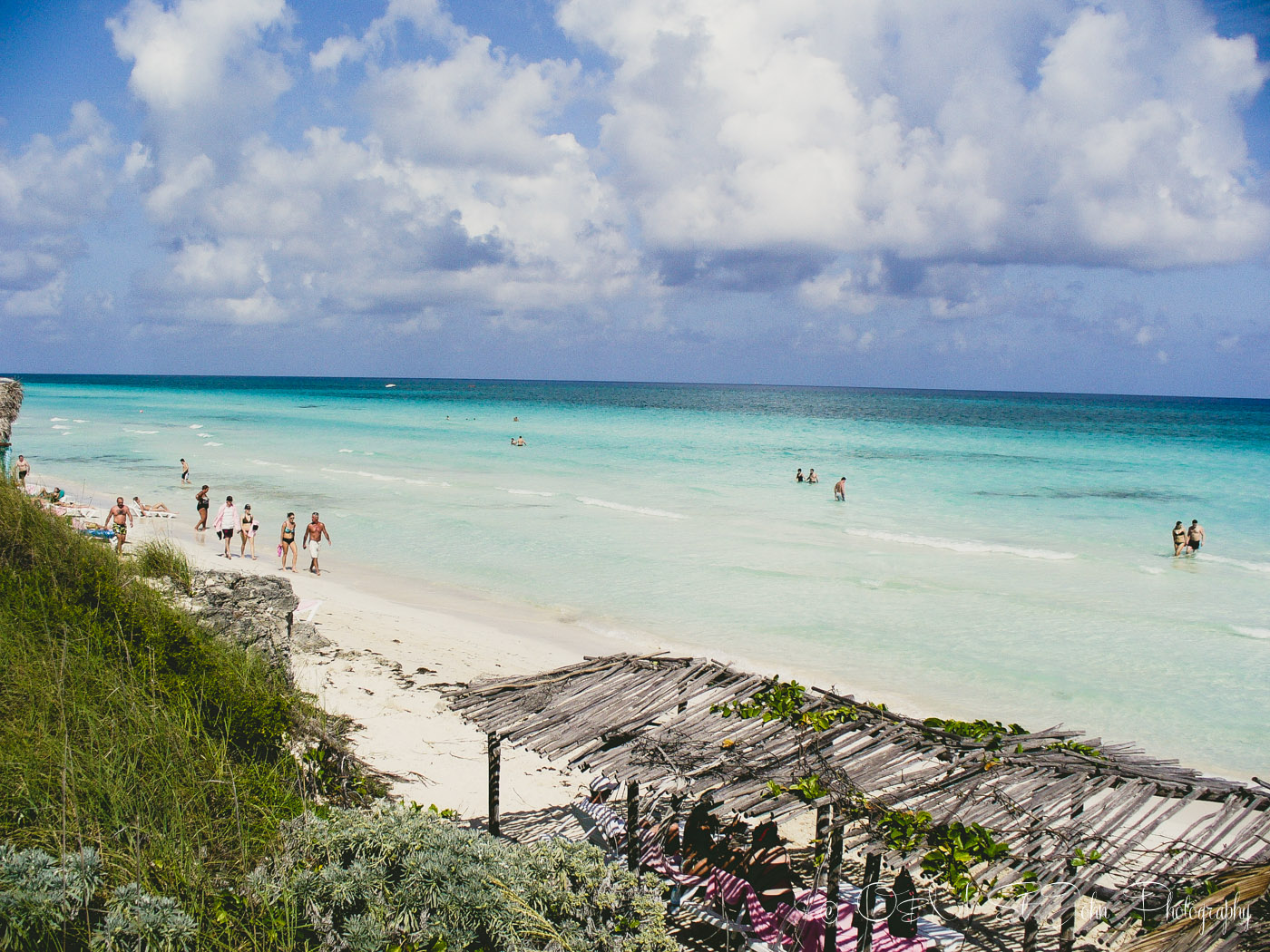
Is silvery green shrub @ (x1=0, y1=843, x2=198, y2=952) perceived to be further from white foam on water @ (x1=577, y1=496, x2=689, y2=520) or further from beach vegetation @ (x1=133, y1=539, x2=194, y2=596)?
white foam on water @ (x1=577, y1=496, x2=689, y2=520)

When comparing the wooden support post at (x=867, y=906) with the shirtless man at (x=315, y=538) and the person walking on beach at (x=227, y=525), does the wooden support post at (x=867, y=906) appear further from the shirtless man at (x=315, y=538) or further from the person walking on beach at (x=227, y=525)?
the person walking on beach at (x=227, y=525)

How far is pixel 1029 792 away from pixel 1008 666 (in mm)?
9737

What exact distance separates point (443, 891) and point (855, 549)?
1928 cm

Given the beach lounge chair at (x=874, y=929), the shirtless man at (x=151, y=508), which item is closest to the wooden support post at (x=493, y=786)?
the beach lounge chair at (x=874, y=929)

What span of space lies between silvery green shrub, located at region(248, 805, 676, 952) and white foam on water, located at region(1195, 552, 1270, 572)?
2314 centimetres

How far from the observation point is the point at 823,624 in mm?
15383

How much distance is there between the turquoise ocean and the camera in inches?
511

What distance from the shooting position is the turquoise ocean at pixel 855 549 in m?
13.0

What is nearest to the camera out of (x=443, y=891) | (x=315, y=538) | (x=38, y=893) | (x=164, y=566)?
(x=38, y=893)

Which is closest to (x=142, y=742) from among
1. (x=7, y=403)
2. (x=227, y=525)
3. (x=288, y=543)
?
(x=288, y=543)

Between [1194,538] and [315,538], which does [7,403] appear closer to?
[315,538]

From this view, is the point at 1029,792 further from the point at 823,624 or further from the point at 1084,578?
the point at 1084,578

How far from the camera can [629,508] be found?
28.2 meters

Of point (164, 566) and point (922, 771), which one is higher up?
point (164, 566)
